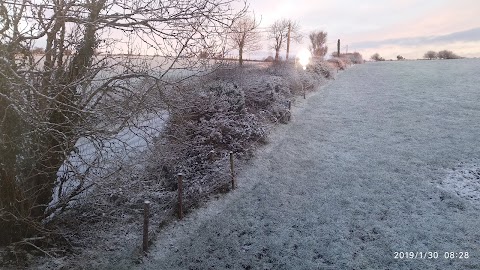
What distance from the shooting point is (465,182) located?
9.75 metres

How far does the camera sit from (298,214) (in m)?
8.53

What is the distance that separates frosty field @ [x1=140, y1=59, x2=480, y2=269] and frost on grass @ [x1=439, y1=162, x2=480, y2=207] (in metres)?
0.03

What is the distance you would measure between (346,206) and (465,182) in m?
4.01

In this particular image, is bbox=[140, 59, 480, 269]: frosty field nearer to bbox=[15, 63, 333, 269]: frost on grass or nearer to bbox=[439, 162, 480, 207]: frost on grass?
bbox=[439, 162, 480, 207]: frost on grass

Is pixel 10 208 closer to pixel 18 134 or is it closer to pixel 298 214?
pixel 18 134

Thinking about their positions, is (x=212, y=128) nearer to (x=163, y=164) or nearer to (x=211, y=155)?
(x=211, y=155)

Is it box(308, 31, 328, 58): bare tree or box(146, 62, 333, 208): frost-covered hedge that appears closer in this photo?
box(146, 62, 333, 208): frost-covered hedge

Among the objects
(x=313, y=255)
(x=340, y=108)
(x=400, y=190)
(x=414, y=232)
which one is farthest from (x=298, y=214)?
(x=340, y=108)

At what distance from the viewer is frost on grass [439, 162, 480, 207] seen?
8.92m

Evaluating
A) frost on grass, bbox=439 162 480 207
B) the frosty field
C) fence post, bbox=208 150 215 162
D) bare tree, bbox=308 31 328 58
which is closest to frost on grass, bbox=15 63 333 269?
fence post, bbox=208 150 215 162

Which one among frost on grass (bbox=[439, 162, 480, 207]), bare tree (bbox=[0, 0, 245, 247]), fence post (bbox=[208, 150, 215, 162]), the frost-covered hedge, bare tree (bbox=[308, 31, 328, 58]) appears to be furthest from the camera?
bare tree (bbox=[308, 31, 328, 58])

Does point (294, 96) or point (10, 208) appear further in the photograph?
point (294, 96)

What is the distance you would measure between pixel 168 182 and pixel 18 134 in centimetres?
524

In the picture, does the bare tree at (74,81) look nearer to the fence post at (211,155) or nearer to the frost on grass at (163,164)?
the frost on grass at (163,164)
